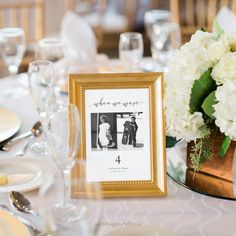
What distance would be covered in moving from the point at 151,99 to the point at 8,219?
1.25ft

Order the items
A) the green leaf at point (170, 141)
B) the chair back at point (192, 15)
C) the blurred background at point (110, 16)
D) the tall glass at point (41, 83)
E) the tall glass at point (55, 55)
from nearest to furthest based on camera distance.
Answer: the green leaf at point (170, 141) → the tall glass at point (41, 83) → the tall glass at point (55, 55) → the chair back at point (192, 15) → the blurred background at point (110, 16)

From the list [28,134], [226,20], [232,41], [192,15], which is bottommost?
[28,134]

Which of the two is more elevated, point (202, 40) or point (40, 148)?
point (202, 40)

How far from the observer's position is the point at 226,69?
1.08 meters

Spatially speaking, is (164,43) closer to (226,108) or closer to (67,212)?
(226,108)

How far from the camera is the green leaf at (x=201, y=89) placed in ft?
3.67

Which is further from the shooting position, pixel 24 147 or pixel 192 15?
pixel 192 15

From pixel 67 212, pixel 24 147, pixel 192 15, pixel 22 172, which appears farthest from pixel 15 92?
pixel 192 15

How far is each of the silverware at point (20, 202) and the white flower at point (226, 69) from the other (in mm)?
434

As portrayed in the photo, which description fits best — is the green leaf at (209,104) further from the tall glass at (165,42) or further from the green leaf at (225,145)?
the tall glass at (165,42)

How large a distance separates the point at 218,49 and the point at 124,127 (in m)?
0.25

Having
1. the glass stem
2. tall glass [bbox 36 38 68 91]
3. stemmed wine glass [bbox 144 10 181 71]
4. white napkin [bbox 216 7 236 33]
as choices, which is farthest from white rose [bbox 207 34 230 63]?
white napkin [bbox 216 7 236 33]

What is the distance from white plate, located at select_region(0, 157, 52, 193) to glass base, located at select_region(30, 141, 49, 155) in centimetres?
8

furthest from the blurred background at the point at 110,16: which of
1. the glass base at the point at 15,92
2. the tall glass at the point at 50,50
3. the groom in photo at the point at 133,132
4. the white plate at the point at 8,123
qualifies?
the groom in photo at the point at 133,132
